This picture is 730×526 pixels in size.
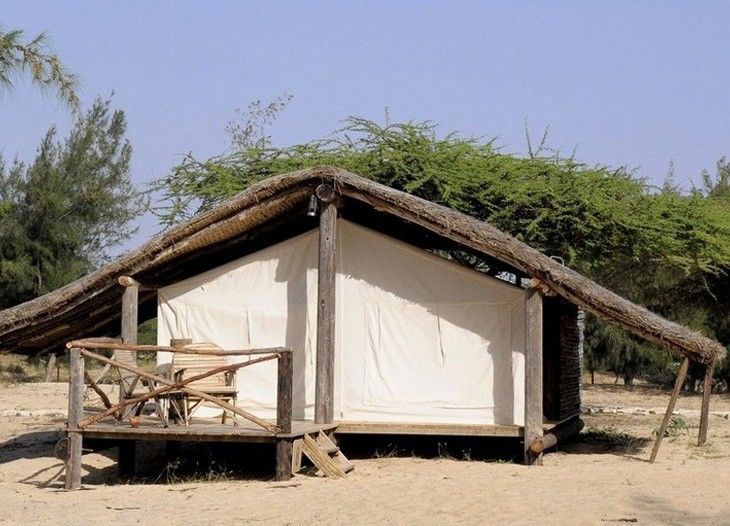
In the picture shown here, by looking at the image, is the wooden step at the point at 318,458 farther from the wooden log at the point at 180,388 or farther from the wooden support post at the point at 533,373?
the wooden support post at the point at 533,373

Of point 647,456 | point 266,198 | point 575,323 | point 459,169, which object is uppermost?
point 459,169

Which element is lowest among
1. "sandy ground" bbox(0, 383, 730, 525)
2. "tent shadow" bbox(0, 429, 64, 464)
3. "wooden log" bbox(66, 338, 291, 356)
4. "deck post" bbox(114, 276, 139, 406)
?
"sandy ground" bbox(0, 383, 730, 525)

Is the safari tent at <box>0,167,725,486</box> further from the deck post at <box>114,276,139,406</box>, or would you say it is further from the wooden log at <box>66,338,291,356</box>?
the wooden log at <box>66,338,291,356</box>

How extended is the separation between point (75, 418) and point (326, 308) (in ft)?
10.3

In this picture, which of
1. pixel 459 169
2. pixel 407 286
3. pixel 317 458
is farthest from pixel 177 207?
pixel 317 458

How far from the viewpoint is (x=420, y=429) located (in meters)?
14.0

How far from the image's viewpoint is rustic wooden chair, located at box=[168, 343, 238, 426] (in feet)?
43.6

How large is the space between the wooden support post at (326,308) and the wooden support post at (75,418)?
2.73m

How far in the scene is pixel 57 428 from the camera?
1838 cm

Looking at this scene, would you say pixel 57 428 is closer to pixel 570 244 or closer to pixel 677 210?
pixel 570 244

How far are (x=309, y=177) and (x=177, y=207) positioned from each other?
8.80 m

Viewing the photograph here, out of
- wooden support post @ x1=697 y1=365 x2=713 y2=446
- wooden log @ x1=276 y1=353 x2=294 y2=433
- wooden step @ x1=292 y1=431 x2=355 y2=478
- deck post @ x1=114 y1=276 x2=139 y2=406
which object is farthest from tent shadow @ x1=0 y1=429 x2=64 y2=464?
wooden support post @ x1=697 y1=365 x2=713 y2=446

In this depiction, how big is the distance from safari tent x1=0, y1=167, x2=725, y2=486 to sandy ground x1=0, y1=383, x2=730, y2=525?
2.59 ft

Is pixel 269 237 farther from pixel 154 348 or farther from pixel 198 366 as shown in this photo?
pixel 154 348
